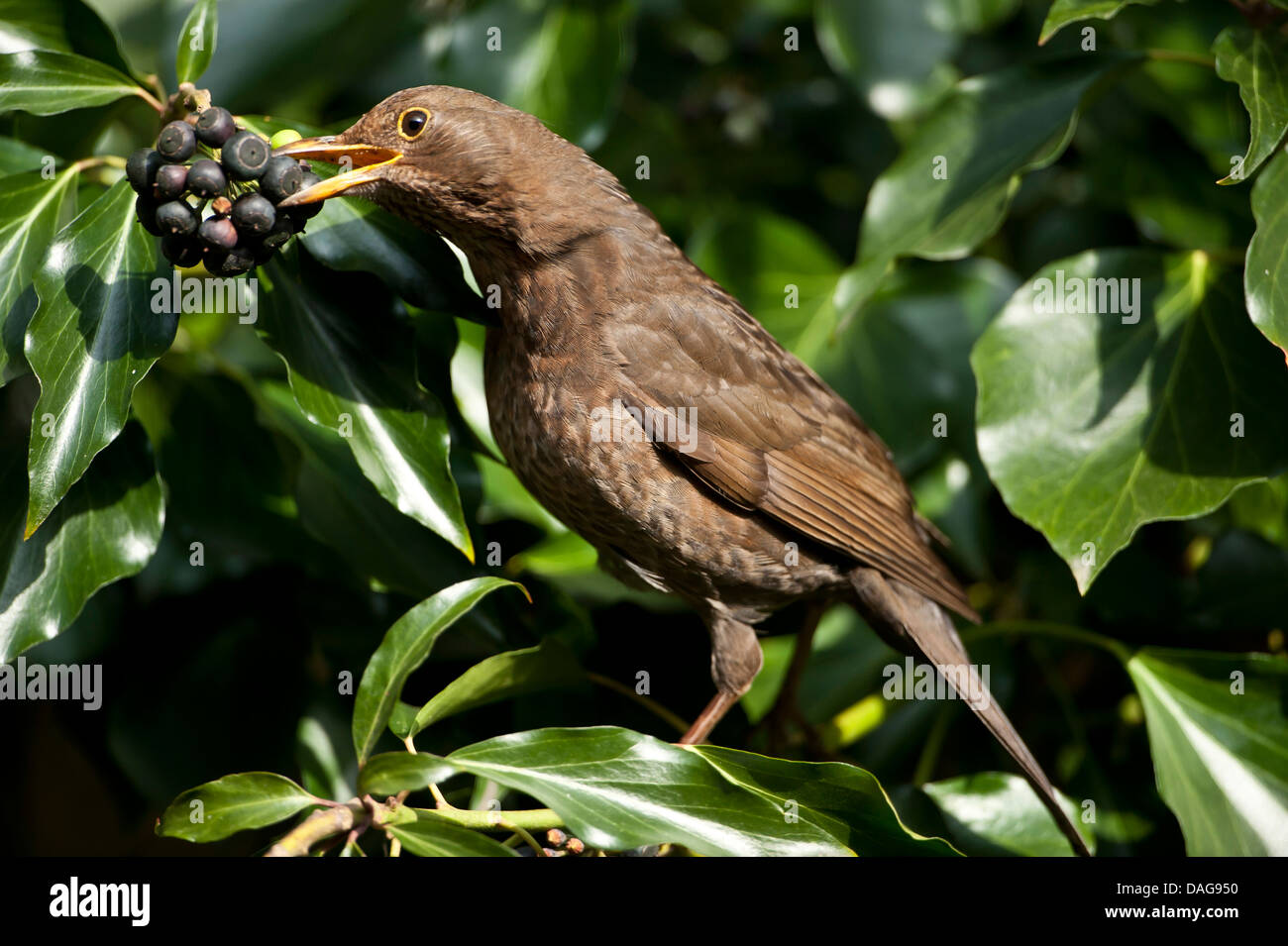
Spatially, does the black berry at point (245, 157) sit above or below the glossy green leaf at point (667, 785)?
above

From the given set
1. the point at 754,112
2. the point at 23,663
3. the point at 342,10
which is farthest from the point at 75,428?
the point at 754,112

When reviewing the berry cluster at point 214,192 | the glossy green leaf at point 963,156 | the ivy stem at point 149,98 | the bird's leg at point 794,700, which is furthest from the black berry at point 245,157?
the bird's leg at point 794,700

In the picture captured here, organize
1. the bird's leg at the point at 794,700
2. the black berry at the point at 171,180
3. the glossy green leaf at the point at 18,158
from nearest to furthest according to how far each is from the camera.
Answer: the black berry at the point at 171,180 < the glossy green leaf at the point at 18,158 < the bird's leg at the point at 794,700

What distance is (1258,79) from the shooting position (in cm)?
264

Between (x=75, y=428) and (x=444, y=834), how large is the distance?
3.31 ft

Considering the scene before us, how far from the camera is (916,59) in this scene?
392 cm

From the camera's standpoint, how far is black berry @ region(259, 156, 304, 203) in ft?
7.34

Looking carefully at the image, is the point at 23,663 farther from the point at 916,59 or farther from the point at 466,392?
the point at 916,59

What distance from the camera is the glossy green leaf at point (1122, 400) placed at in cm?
276

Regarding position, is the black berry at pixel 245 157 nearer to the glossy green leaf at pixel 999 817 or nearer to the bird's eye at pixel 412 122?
the bird's eye at pixel 412 122

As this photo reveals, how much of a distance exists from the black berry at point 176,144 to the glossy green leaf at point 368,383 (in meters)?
0.41

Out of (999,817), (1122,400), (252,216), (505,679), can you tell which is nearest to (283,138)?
(252,216)

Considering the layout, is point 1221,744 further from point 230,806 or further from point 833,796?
point 230,806

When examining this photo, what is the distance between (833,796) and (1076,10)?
1.87 m
